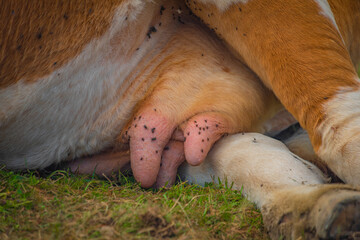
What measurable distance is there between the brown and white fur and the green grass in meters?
0.11

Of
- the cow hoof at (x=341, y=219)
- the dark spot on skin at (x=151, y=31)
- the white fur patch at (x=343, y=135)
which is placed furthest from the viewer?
the dark spot on skin at (x=151, y=31)

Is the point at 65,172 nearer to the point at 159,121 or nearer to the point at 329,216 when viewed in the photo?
the point at 159,121

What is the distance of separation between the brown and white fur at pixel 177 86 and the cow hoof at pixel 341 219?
24 cm

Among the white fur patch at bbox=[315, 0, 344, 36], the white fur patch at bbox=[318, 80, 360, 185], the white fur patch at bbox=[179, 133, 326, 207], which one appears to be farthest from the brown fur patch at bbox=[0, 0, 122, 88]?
the white fur patch at bbox=[318, 80, 360, 185]

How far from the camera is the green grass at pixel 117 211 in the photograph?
1.37 metres

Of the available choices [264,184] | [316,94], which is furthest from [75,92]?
[316,94]

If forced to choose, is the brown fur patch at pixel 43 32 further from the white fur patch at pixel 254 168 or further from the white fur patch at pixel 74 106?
the white fur patch at pixel 254 168

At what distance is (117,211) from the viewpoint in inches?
57.7

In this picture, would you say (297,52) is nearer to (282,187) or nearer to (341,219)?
(282,187)

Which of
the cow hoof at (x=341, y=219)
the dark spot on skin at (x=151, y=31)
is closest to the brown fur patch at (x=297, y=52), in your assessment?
the dark spot on skin at (x=151, y=31)

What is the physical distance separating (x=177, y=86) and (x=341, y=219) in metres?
1.04

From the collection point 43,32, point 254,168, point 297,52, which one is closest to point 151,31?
point 43,32

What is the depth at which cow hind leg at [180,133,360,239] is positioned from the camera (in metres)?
1.32

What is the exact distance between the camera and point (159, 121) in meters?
2.00
